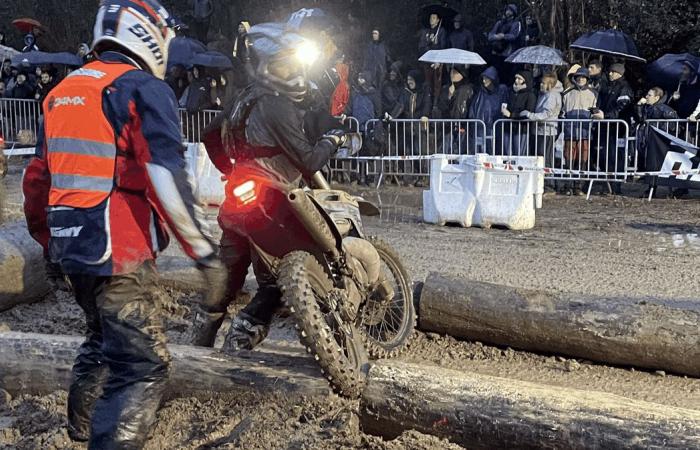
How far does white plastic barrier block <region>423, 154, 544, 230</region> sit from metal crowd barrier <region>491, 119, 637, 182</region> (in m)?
2.22

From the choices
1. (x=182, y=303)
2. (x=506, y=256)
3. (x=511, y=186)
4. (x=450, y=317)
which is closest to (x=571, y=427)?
(x=450, y=317)

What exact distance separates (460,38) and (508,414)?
12647mm

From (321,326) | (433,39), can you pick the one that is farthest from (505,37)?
(321,326)

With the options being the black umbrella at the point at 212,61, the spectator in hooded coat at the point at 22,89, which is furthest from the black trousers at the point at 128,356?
the spectator in hooded coat at the point at 22,89

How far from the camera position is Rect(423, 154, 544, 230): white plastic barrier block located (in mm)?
10773

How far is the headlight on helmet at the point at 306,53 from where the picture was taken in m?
5.30

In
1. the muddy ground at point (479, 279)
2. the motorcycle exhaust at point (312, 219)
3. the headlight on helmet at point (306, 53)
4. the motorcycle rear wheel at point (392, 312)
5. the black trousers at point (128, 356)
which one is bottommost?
the muddy ground at point (479, 279)

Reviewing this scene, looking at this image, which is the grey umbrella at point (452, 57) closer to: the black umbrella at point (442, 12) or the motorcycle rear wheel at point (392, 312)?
the black umbrella at point (442, 12)

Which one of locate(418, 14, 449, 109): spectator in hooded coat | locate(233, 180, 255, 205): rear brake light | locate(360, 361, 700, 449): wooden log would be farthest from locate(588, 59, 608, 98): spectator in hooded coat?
locate(360, 361, 700, 449): wooden log

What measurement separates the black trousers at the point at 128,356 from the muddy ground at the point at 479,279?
615 millimetres

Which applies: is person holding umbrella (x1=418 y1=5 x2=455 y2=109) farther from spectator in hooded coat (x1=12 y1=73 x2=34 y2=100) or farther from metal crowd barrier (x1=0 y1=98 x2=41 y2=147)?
spectator in hooded coat (x1=12 y1=73 x2=34 y2=100)

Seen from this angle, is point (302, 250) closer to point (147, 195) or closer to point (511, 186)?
point (147, 195)

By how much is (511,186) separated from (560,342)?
5114 mm

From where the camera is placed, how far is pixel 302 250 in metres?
5.08
